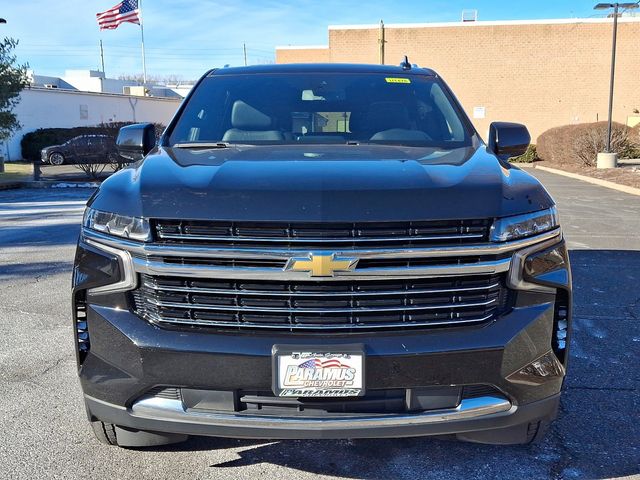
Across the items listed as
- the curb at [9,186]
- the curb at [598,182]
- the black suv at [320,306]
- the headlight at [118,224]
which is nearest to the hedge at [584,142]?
the curb at [598,182]

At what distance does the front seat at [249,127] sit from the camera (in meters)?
3.61

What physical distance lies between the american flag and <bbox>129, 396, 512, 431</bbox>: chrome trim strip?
125 ft

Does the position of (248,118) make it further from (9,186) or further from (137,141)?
(9,186)

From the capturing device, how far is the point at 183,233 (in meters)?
2.35

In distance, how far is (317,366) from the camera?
229cm

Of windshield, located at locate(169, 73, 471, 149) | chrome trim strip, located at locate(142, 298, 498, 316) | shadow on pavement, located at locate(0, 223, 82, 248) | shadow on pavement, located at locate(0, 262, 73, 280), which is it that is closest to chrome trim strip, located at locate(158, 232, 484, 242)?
chrome trim strip, located at locate(142, 298, 498, 316)

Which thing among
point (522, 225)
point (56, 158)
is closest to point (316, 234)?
point (522, 225)

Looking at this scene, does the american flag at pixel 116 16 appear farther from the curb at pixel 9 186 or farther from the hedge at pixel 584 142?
the hedge at pixel 584 142

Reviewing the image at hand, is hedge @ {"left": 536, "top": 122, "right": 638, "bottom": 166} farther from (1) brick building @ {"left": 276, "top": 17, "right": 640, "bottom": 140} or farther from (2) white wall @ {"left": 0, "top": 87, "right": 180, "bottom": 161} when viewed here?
(2) white wall @ {"left": 0, "top": 87, "right": 180, "bottom": 161}

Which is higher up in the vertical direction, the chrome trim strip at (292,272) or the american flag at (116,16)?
the american flag at (116,16)

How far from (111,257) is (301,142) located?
1.40 metres

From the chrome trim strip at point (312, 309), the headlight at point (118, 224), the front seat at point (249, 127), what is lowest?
the chrome trim strip at point (312, 309)

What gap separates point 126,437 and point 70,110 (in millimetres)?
35343

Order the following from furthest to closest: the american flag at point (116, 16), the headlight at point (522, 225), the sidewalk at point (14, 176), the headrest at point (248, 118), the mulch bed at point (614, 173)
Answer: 1. the american flag at point (116, 16)
2. the sidewalk at point (14, 176)
3. the mulch bed at point (614, 173)
4. the headrest at point (248, 118)
5. the headlight at point (522, 225)
